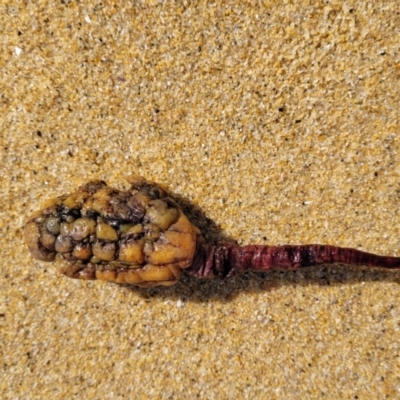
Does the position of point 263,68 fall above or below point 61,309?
above

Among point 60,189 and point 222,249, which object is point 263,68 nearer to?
point 222,249

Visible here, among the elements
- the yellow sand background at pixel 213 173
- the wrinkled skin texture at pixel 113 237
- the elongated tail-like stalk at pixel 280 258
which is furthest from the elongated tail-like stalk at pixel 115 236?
the yellow sand background at pixel 213 173

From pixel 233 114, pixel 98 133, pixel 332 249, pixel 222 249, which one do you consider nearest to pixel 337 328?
pixel 332 249

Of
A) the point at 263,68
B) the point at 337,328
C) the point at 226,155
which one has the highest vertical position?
the point at 263,68

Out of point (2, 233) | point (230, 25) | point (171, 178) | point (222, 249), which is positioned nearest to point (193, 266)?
point (222, 249)

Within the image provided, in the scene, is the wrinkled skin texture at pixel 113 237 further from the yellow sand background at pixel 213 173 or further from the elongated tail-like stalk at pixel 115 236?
the yellow sand background at pixel 213 173

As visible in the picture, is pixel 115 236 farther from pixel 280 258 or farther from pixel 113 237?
pixel 280 258

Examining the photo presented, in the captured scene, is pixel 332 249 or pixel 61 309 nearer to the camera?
pixel 332 249

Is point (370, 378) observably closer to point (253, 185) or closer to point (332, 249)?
point (332, 249)
